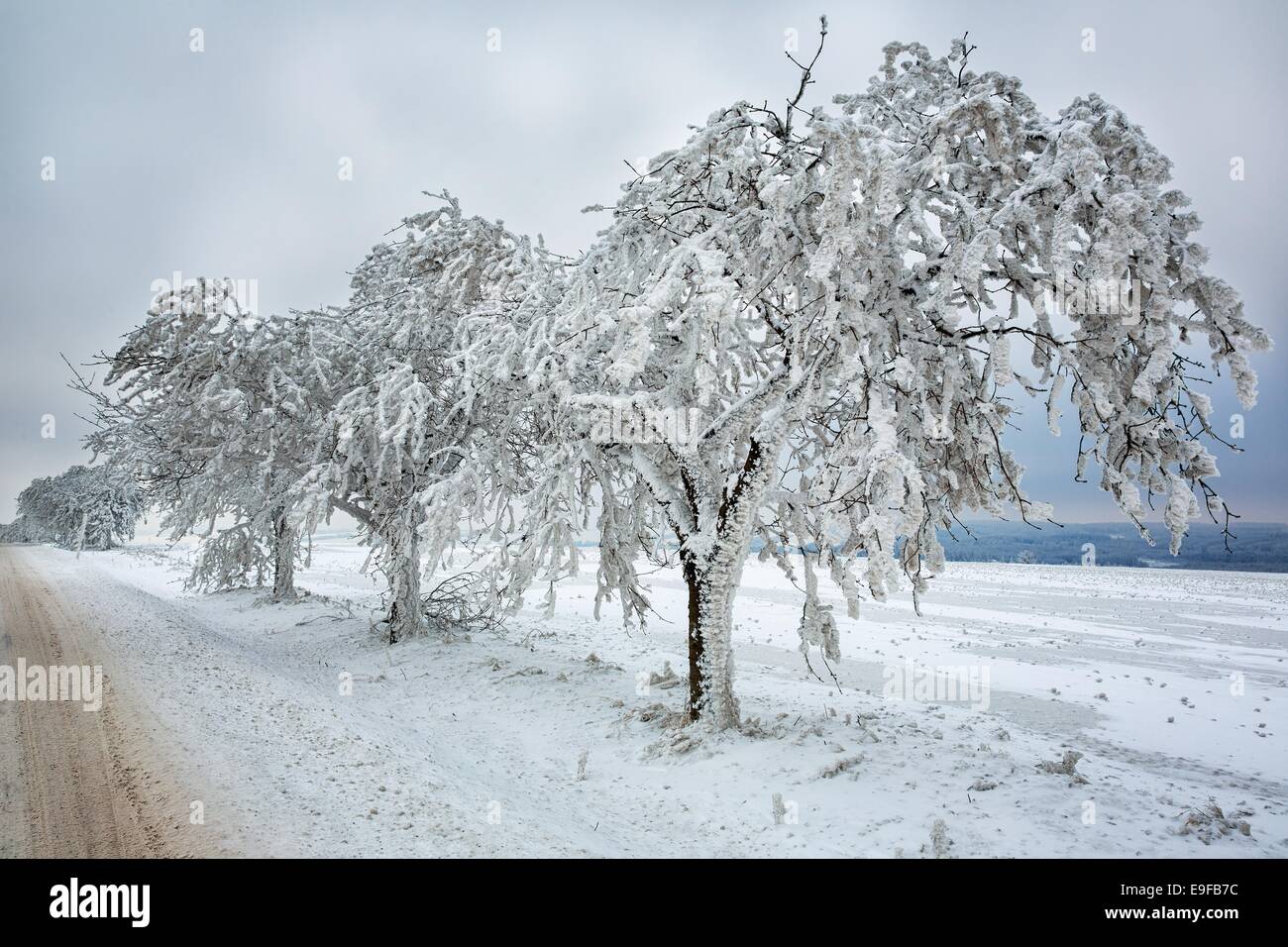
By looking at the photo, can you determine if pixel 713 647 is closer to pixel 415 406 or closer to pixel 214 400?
pixel 415 406

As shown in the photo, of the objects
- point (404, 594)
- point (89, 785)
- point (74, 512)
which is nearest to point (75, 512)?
point (74, 512)

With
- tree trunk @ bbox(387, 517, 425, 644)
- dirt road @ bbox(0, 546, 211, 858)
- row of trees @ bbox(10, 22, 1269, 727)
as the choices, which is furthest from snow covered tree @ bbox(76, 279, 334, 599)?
dirt road @ bbox(0, 546, 211, 858)

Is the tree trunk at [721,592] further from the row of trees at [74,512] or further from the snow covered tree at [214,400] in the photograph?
the row of trees at [74,512]

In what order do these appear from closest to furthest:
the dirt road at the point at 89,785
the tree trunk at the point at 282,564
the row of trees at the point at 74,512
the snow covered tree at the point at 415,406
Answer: the dirt road at the point at 89,785 < the snow covered tree at the point at 415,406 < the tree trunk at the point at 282,564 < the row of trees at the point at 74,512

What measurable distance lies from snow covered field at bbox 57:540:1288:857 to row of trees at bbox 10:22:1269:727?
1.53 metres

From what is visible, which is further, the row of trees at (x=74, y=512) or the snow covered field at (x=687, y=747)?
the row of trees at (x=74, y=512)

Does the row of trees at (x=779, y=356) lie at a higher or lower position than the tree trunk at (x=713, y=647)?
higher

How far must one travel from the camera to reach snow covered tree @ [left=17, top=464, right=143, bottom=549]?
187 feet

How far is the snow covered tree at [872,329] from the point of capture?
456cm

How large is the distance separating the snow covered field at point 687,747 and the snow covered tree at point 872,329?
5.16 ft

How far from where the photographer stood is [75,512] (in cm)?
6012

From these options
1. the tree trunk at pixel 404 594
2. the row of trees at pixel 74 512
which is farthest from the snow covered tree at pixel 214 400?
the row of trees at pixel 74 512
